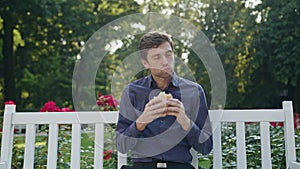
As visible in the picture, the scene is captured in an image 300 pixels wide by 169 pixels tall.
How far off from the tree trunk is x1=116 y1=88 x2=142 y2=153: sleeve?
903 centimetres

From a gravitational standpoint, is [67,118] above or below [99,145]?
above

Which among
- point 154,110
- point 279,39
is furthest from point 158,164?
point 279,39

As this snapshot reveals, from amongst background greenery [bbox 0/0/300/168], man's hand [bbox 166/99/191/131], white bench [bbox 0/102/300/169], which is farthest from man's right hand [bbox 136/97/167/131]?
background greenery [bbox 0/0/300/168]

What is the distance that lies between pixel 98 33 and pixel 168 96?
2.41 feet

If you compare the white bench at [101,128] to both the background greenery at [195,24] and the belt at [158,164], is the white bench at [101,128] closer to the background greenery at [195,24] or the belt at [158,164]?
the belt at [158,164]

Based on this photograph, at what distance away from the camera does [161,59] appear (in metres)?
1.57

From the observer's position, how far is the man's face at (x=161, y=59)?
1.56 m

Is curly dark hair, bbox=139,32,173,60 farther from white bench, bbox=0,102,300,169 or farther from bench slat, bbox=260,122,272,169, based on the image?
bench slat, bbox=260,122,272,169

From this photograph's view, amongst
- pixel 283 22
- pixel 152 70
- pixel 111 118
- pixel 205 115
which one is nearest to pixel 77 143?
pixel 111 118

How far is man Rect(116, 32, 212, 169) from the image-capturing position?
1539 millimetres

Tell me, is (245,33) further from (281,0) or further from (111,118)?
(111,118)

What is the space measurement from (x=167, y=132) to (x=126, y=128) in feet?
0.57

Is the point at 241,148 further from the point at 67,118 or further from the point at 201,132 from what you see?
the point at 67,118

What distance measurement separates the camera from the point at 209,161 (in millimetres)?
2076
